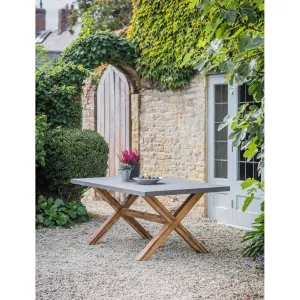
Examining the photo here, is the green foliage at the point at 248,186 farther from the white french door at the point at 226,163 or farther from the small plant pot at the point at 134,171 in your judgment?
the white french door at the point at 226,163

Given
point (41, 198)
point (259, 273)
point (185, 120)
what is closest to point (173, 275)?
point (259, 273)

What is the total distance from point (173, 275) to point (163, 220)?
813 mm

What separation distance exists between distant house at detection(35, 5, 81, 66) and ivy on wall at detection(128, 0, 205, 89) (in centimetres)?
1275

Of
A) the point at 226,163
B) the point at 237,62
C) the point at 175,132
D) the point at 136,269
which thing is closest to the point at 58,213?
the point at 175,132

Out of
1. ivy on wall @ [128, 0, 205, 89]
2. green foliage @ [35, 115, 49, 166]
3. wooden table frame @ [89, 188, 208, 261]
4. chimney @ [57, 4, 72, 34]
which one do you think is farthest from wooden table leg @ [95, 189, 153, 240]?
chimney @ [57, 4, 72, 34]

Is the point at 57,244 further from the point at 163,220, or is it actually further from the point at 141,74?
the point at 141,74

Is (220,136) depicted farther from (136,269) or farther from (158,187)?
(136,269)

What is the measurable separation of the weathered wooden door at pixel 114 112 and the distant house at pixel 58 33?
37.6 feet

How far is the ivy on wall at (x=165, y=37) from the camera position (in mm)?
8555

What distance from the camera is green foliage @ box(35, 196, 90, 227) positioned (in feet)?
26.3

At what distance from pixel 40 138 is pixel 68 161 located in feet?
1.68

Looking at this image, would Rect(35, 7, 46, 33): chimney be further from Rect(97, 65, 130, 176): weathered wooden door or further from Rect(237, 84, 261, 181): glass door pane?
Rect(237, 84, 261, 181): glass door pane

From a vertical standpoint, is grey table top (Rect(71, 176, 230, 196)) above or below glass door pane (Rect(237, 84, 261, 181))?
below
